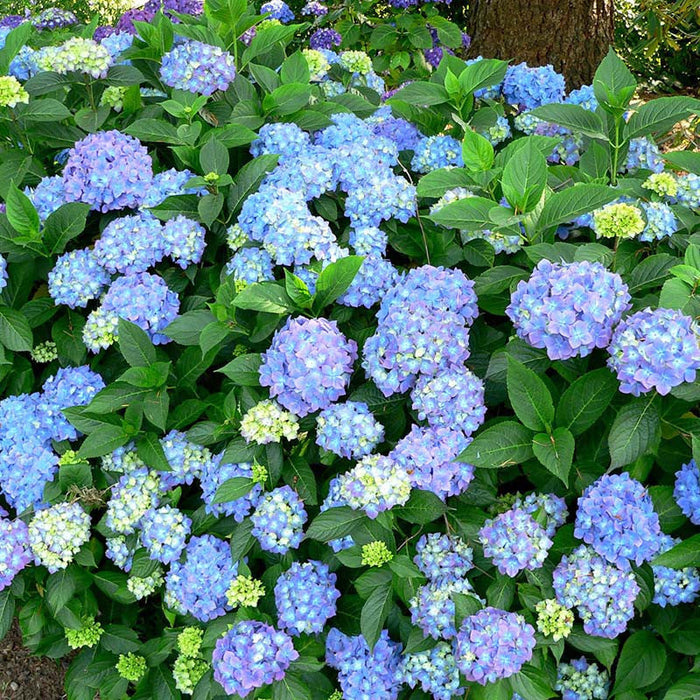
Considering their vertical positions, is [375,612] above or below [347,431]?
below

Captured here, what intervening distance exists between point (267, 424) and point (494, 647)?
2.35ft

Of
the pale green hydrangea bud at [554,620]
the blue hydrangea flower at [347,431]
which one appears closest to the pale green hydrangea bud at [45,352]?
the blue hydrangea flower at [347,431]

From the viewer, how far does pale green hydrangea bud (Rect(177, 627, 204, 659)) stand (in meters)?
2.13

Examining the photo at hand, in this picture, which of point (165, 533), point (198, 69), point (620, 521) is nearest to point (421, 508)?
point (620, 521)

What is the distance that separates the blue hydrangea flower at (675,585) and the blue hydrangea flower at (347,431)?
2.29 feet

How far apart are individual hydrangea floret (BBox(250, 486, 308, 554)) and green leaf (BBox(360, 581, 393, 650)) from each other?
0.23 metres

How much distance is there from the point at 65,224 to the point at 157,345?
1.50 feet

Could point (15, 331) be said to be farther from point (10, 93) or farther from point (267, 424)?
point (267, 424)

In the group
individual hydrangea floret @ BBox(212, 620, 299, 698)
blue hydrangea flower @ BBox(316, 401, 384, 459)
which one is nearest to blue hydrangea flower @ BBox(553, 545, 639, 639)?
blue hydrangea flower @ BBox(316, 401, 384, 459)

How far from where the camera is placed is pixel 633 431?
5.92ft

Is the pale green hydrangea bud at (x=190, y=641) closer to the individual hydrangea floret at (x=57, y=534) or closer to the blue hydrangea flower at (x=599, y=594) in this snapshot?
the individual hydrangea floret at (x=57, y=534)

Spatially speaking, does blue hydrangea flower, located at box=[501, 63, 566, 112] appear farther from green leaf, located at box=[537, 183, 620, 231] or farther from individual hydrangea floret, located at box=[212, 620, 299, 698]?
A: individual hydrangea floret, located at box=[212, 620, 299, 698]

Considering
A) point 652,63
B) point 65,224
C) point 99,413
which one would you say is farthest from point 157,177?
point 652,63

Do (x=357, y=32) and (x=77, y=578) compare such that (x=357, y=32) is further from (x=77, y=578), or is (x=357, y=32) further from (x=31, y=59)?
(x=77, y=578)
